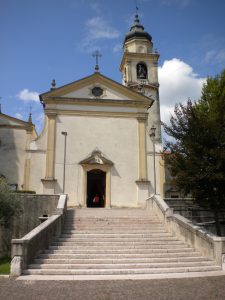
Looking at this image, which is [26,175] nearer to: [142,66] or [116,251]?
[116,251]

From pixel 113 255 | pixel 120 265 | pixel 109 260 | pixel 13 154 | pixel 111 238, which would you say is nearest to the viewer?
pixel 120 265

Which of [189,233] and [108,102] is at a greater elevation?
[108,102]

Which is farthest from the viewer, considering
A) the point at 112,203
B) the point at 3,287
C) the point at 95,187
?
the point at 95,187

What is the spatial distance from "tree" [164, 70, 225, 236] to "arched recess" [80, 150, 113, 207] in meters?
8.00

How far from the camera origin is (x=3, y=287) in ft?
25.2

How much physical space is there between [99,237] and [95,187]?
9.52 metres

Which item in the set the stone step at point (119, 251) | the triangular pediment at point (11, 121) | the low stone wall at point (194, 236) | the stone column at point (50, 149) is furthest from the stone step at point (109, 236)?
the triangular pediment at point (11, 121)

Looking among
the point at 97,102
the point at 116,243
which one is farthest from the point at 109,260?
the point at 97,102

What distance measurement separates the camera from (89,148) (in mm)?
21000

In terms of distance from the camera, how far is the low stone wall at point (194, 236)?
10.2m

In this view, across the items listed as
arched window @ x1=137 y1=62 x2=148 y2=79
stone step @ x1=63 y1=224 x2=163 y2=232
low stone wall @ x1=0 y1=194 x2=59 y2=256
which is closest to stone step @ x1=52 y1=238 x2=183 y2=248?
stone step @ x1=63 y1=224 x2=163 y2=232

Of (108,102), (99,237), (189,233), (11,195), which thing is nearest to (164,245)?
(189,233)

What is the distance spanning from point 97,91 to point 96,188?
6926 millimetres

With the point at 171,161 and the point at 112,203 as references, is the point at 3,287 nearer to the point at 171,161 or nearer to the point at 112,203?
the point at 171,161
